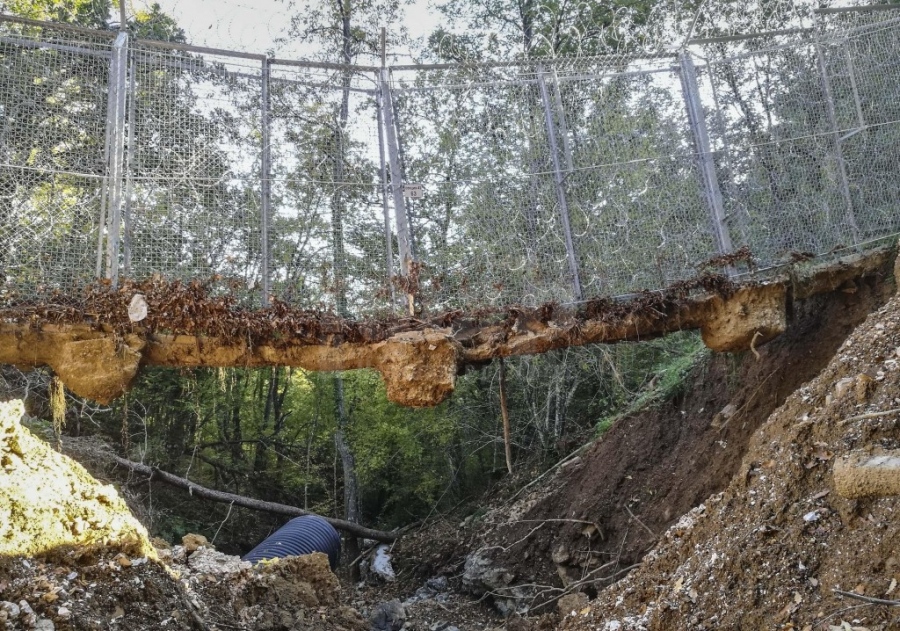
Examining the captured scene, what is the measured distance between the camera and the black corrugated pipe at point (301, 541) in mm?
8352

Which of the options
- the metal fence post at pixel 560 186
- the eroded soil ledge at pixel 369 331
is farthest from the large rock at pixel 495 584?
the metal fence post at pixel 560 186

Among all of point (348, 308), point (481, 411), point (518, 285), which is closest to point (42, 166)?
point (348, 308)

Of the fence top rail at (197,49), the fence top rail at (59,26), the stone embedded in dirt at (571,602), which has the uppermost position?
the fence top rail at (59,26)

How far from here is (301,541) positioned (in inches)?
345

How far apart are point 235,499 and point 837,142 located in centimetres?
900

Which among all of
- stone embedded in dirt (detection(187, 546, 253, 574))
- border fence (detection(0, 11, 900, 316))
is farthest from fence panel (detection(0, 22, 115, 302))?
stone embedded in dirt (detection(187, 546, 253, 574))

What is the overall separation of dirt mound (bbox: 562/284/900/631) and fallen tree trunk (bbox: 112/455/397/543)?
6.85 meters

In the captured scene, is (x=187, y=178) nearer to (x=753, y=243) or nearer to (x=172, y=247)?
(x=172, y=247)

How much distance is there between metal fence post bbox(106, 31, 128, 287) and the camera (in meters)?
5.65

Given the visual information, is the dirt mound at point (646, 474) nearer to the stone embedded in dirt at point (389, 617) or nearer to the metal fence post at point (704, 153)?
the stone embedded in dirt at point (389, 617)

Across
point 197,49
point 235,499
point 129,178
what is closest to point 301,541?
point 235,499

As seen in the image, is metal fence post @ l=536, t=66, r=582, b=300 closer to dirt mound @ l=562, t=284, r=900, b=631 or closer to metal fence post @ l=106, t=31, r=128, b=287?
dirt mound @ l=562, t=284, r=900, b=631

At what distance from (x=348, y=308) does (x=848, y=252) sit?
4.62 m

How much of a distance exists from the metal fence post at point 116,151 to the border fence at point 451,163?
21 mm
